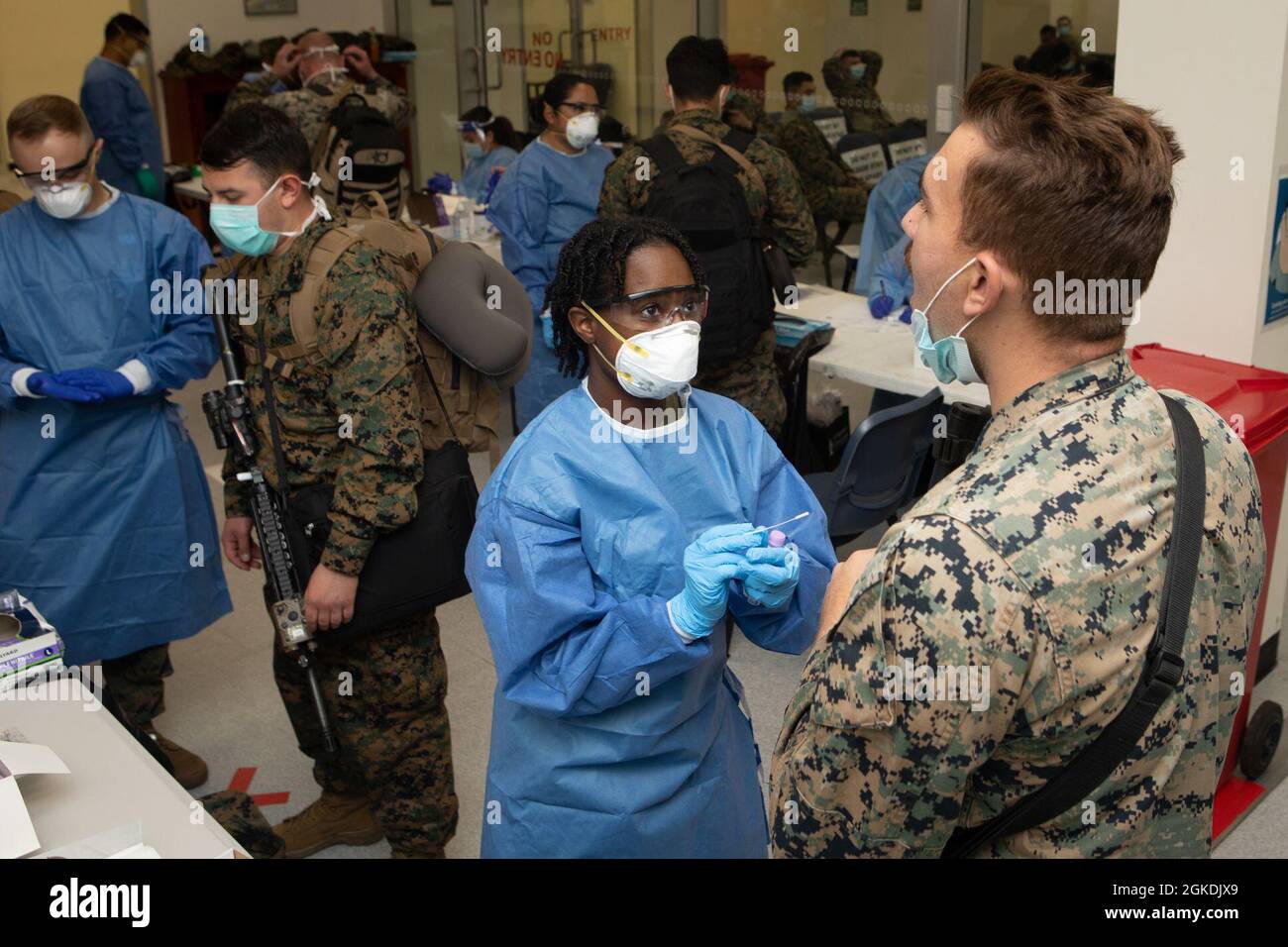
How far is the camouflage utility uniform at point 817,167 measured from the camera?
6426 millimetres

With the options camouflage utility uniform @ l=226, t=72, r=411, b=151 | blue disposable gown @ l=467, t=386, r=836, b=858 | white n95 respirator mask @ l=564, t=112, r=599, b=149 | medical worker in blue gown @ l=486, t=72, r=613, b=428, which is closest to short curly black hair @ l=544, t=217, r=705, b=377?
blue disposable gown @ l=467, t=386, r=836, b=858

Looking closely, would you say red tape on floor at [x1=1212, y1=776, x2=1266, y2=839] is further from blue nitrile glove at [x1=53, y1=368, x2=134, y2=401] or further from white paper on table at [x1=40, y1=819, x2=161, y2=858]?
blue nitrile glove at [x1=53, y1=368, x2=134, y2=401]

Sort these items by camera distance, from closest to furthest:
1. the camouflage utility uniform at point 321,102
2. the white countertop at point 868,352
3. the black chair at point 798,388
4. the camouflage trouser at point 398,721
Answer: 1. the camouflage trouser at point 398,721
2. the white countertop at point 868,352
3. the black chair at point 798,388
4. the camouflage utility uniform at point 321,102

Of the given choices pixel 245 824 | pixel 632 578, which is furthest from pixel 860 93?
pixel 632 578

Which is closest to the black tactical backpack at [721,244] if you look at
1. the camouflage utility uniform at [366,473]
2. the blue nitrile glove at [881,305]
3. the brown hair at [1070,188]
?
the blue nitrile glove at [881,305]

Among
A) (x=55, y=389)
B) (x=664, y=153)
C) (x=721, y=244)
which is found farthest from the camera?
(x=664, y=153)

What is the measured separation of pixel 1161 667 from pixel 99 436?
268cm

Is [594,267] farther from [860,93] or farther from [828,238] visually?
[828,238]

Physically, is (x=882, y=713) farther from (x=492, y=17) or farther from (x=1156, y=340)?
(x=492, y=17)

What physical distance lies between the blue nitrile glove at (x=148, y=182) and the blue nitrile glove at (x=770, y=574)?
6.66 m

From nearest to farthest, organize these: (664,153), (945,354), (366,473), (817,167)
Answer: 1. (945,354)
2. (366,473)
3. (664,153)
4. (817,167)

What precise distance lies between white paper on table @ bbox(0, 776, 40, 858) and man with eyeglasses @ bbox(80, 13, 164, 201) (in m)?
6.43

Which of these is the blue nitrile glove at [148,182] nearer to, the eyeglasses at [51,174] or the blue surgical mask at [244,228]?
the eyeglasses at [51,174]

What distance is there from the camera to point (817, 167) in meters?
6.43
